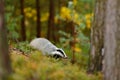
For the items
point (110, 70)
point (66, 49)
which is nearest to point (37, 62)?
point (110, 70)

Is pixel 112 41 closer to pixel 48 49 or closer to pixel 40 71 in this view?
pixel 40 71

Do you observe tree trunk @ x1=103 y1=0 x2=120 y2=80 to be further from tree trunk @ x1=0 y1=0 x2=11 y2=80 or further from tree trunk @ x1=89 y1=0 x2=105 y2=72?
tree trunk @ x1=0 y1=0 x2=11 y2=80

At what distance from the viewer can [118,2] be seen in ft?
28.3

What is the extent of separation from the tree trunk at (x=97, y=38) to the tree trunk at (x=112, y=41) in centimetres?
100

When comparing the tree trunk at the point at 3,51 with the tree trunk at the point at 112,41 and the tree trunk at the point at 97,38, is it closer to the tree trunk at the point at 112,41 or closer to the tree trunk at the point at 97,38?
the tree trunk at the point at 112,41

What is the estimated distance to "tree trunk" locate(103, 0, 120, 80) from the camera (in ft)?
28.7

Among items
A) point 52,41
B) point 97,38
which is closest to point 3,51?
point 97,38

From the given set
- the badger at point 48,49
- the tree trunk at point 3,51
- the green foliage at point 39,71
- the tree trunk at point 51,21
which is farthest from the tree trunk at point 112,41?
the tree trunk at point 51,21

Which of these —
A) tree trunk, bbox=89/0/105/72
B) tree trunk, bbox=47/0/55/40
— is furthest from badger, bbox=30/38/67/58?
tree trunk, bbox=47/0/55/40

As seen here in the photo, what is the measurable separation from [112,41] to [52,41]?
304 inches

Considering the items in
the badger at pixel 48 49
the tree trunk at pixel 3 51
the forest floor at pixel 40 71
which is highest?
the tree trunk at pixel 3 51

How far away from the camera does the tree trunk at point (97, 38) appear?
9875 mm

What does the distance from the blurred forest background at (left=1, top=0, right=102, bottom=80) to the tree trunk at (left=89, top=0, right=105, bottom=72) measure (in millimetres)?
276

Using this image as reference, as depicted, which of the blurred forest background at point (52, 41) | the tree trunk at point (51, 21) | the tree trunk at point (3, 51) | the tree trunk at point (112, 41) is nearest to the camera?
the tree trunk at point (3, 51)
